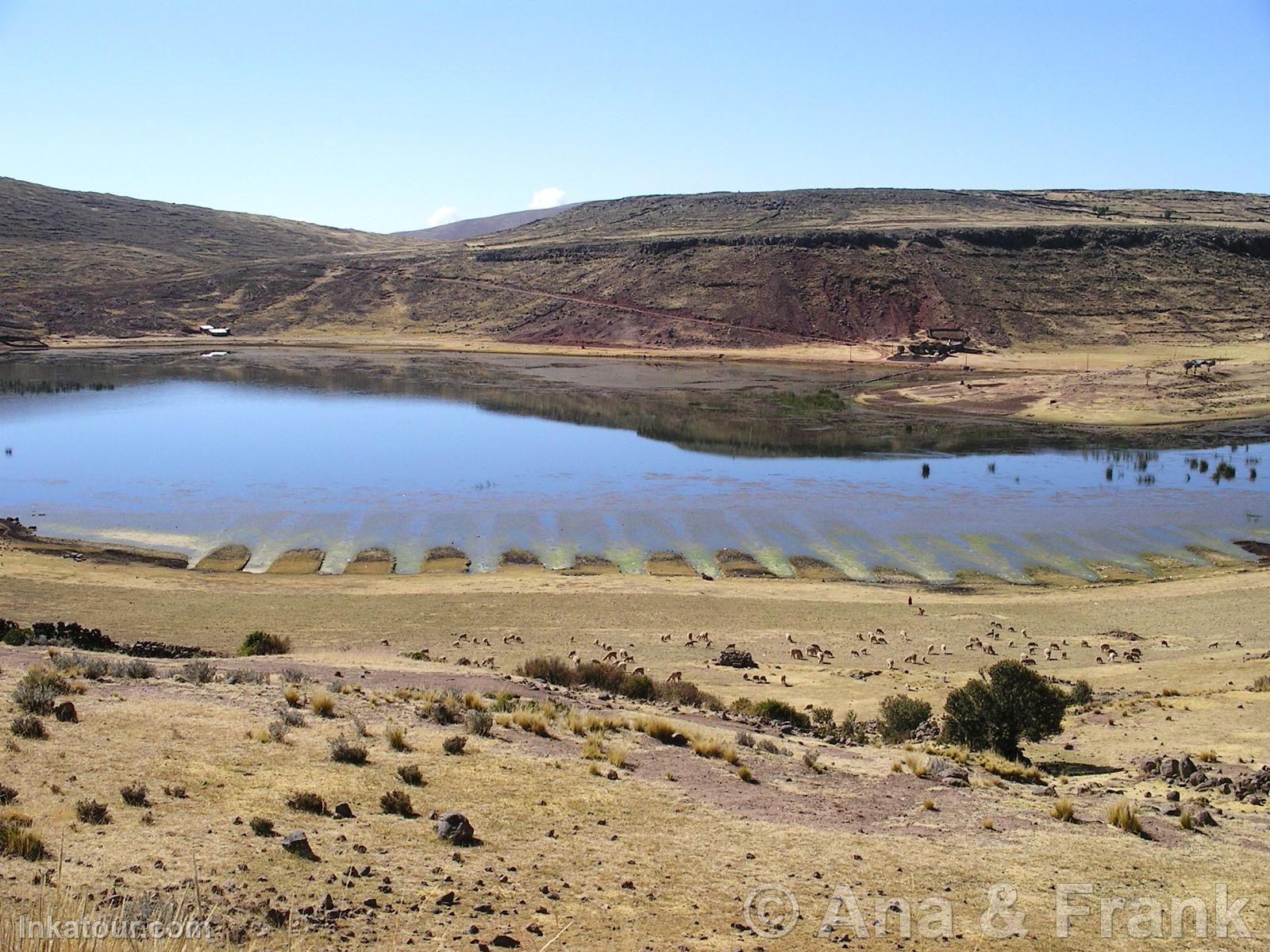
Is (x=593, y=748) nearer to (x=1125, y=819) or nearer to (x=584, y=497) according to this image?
(x=1125, y=819)

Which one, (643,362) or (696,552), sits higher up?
(643,362)

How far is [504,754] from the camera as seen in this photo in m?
12.6

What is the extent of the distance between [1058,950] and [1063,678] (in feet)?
42.9

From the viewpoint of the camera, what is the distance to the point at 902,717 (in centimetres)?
1697

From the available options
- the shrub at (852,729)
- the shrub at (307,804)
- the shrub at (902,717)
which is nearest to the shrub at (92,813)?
the shrub at (307,804)

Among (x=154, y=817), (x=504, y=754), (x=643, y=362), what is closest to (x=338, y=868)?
(x=154, y=817)

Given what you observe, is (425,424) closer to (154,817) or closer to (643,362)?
(643,362)

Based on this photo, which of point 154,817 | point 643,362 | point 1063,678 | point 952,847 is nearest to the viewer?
point 154,817

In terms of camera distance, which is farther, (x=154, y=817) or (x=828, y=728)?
(x=828, y=728)

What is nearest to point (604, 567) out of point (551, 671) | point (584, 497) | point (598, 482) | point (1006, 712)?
point (584, 497)

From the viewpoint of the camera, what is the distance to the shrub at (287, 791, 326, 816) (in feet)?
32.8

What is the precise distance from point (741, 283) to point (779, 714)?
86.1 meters

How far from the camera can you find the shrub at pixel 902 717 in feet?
54.7

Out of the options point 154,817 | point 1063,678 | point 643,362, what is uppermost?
point 643,362
